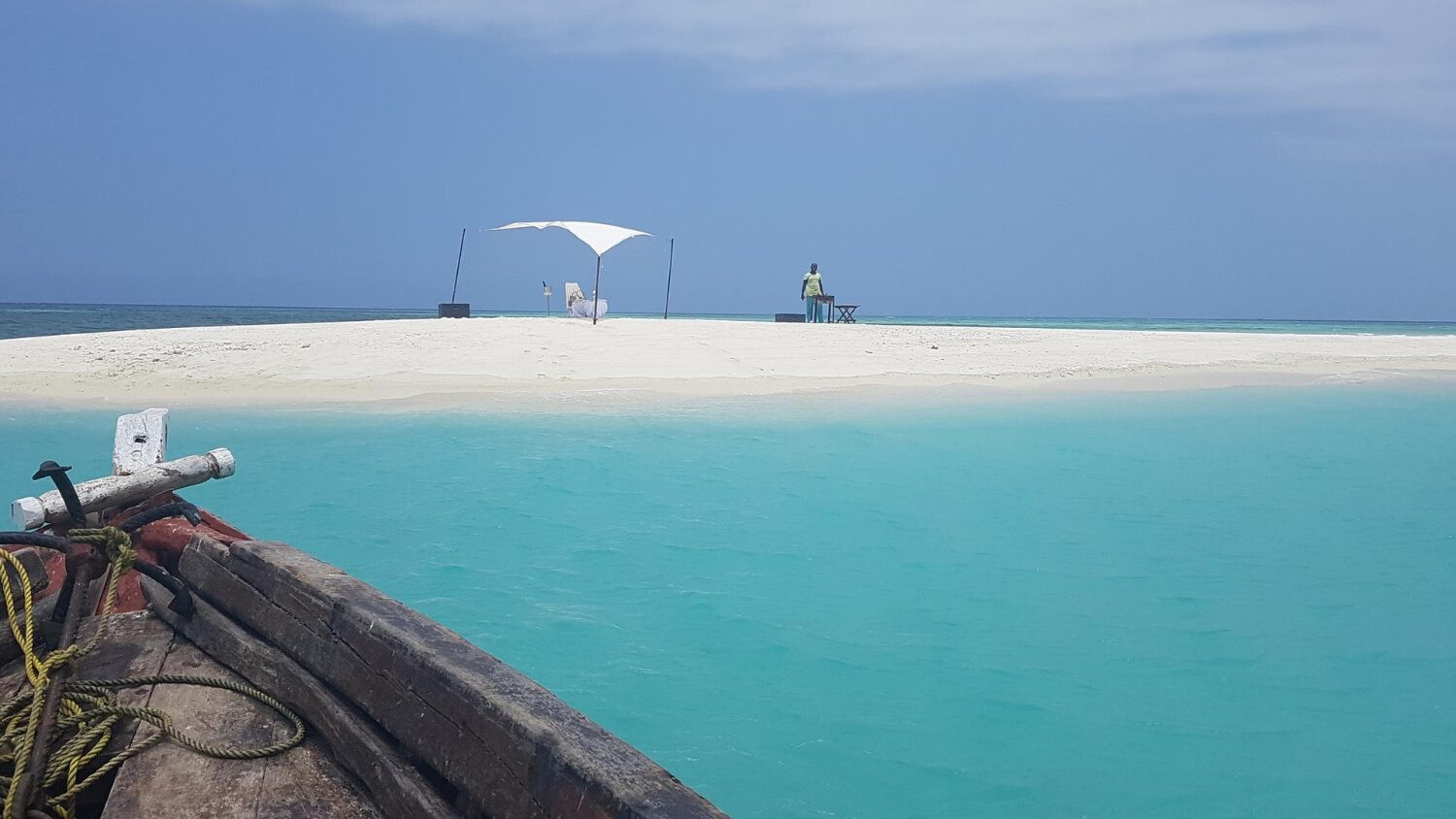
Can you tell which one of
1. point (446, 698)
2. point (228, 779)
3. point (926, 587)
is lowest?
point (926, 587)

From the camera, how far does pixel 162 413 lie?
424cm

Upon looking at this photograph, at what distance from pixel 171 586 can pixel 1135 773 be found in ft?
12.0

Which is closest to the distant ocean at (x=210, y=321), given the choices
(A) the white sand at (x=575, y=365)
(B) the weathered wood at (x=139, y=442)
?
(A) the white sand at (x=575, y=365)

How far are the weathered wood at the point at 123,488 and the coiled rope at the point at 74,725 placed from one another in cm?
58

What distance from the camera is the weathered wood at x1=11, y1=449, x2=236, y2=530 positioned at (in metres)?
3.30

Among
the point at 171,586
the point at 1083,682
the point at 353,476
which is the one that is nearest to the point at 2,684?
the point at 171,586

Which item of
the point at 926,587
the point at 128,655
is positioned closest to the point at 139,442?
the point at 128,655

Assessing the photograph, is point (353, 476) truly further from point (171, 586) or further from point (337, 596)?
point (337, 596)

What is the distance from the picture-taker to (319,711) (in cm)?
257

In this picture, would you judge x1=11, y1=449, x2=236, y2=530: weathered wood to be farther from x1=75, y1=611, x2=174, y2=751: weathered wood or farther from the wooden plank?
the wooden plank

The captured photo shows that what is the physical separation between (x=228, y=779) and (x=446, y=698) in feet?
1.90

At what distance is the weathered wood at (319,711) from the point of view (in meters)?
2.20

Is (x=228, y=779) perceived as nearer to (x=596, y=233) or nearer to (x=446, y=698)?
(x=446, y=698)

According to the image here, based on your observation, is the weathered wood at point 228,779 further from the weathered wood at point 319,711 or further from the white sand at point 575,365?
the white sand at point 575,365
